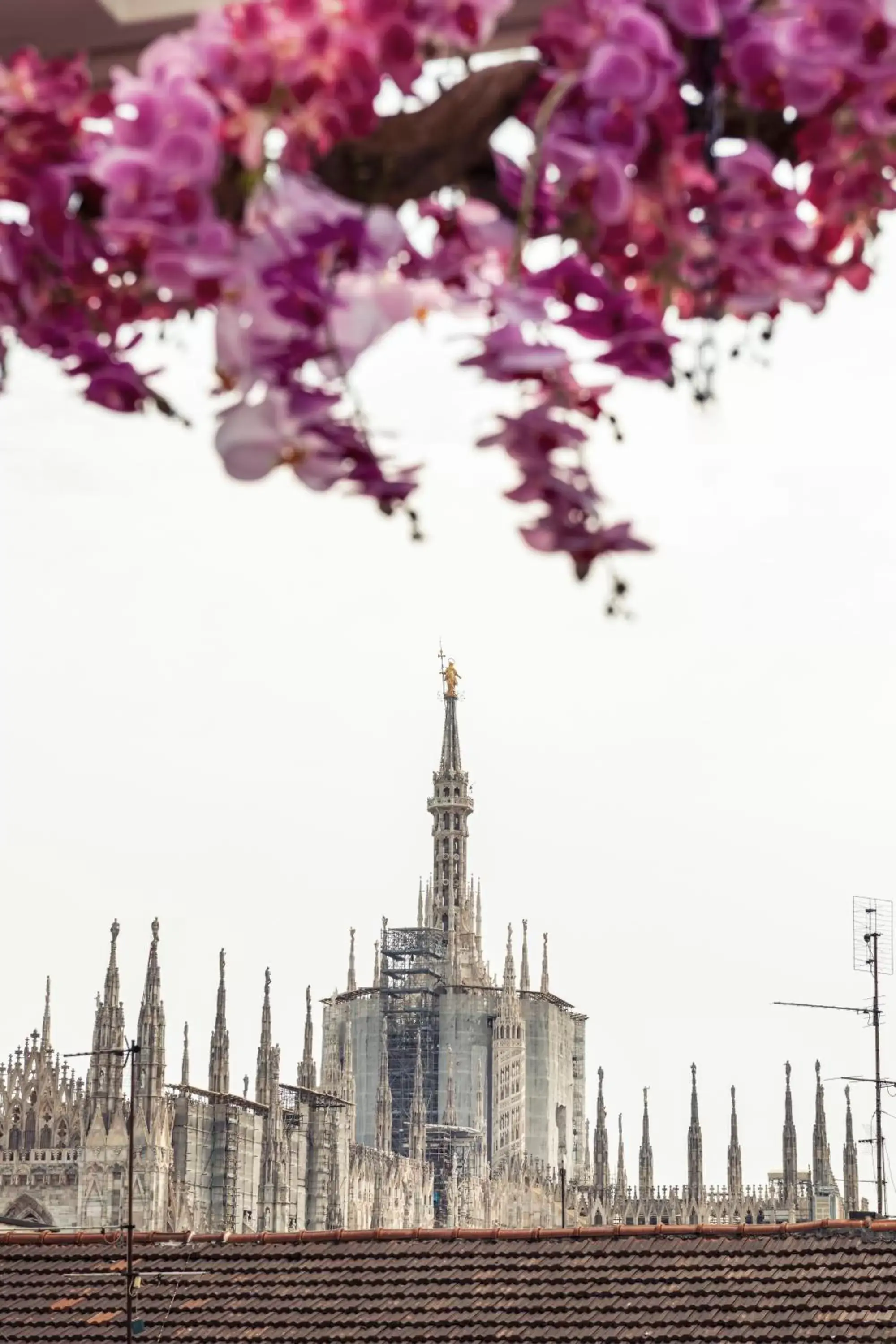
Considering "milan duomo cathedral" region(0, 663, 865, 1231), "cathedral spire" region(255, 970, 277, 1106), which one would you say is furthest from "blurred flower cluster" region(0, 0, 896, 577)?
"cathedral spire" region(255, 970, 277, 1106)

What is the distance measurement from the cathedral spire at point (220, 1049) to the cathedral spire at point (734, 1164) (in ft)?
70.4

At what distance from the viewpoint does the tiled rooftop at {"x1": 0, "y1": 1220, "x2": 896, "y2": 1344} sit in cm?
1409

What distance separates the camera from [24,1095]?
30453 millimetres

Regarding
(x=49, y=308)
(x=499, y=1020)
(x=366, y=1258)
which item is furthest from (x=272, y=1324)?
(x=499, y=1020)

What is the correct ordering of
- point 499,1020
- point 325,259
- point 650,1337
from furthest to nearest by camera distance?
1. point 499,1020
2. point 650,1337
3. point 325,259

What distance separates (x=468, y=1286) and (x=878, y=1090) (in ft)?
36.7

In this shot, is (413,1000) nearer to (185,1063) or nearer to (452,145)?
(185,1063)

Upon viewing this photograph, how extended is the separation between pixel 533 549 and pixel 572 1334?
13.0 meters

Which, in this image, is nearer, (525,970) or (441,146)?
(441,146)

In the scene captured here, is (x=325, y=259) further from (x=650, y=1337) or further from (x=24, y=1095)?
(x=24, y=1095)

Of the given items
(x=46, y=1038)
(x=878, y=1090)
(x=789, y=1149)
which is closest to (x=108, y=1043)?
(x=46, y=1038)

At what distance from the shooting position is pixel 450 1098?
59.5m

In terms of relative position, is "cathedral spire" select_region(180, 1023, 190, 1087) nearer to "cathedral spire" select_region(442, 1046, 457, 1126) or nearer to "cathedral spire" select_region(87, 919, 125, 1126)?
"cathedral spire" select_region(87, 919, 125, 1126)

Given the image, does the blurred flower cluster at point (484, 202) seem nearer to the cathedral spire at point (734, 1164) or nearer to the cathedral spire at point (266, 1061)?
the cathedral spire at point (266, 1061)
